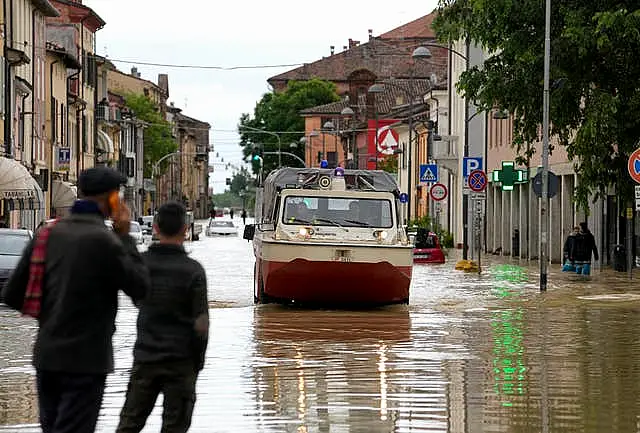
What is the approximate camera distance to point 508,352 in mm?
18328

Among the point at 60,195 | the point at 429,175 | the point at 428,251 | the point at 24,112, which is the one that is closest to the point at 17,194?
the point at 24,112

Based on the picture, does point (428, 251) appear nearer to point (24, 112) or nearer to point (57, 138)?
point (24, 112)

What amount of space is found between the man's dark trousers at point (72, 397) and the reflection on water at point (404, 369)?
3.50m

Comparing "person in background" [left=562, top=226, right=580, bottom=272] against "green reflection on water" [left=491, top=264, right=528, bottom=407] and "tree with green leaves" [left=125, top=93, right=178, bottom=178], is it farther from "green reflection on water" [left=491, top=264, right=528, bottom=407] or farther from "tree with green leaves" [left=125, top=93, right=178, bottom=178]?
"tree with green leaves" [left=125, top=93, right=178, bottom=178]

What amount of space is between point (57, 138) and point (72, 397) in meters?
67.6

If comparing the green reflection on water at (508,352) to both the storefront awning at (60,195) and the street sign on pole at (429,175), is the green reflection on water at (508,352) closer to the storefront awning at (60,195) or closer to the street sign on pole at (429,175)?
the street sign on pole at (429,175)

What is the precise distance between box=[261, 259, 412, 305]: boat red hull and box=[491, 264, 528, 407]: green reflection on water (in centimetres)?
169

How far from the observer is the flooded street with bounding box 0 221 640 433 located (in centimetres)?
1219

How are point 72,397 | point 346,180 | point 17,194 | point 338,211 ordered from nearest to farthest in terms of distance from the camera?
point 72,397 → point 338,211 → point 346,180 → point 17,194

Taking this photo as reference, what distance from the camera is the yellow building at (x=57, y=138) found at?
7119 cm

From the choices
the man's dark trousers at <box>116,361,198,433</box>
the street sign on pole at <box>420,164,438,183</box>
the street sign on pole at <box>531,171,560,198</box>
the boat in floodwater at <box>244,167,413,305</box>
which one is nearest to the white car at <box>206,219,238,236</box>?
the street sign on pole at <box>420,164,438,183</box>

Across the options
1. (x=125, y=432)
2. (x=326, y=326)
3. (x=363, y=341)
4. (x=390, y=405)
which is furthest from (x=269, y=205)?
(x=125, y=432)

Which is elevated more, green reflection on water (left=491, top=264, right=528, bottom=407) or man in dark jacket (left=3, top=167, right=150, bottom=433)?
man in dark jacket (left=3, top=167, right=150, bottom=433)

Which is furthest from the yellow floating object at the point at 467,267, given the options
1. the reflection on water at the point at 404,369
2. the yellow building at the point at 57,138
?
the yellow building at the point at 57,138
